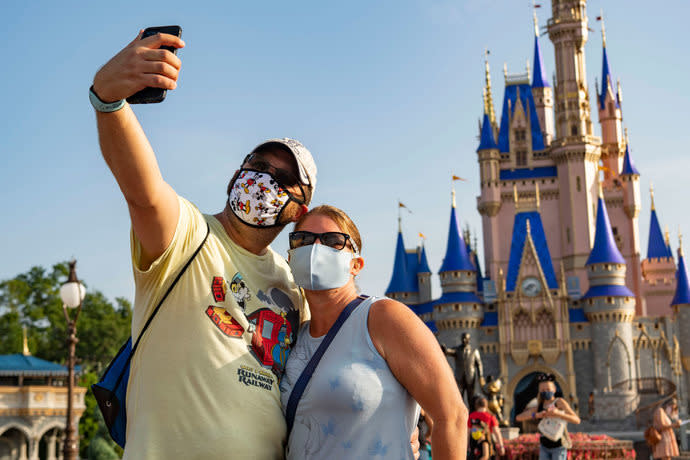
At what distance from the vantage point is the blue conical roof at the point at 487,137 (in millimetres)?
48906

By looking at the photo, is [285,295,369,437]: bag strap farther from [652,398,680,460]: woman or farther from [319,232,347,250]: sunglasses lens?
[652,398,680,460]: woman

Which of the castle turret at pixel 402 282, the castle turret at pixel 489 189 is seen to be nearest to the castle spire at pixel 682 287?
the castle turret at pixel 489 189

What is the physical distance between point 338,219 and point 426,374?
2.10ft

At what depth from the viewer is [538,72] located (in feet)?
170

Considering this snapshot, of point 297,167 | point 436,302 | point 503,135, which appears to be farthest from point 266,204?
point 503,135

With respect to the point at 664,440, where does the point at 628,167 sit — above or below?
above

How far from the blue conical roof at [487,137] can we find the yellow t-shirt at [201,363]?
47.2m

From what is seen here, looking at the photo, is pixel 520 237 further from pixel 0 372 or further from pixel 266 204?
pixel 266 204

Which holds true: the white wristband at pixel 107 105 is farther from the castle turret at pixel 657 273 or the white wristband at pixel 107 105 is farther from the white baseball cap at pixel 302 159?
the castle turret at pixel 657 273

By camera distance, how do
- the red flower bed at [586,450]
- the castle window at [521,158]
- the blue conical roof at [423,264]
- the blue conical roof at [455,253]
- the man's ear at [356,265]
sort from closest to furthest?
1. the man's ear at [356,265]
2. the red flower bed at [586,450]
3. the blue conical roof at [455,253]
4. the blue conical roof at [423,264]
5. the castle window at [521,158]

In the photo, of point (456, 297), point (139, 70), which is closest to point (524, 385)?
point (456, 297)

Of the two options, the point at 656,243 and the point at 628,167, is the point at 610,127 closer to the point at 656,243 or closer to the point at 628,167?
the point at 628,167

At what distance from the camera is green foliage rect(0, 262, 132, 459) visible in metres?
44.2

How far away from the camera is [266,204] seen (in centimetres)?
291
